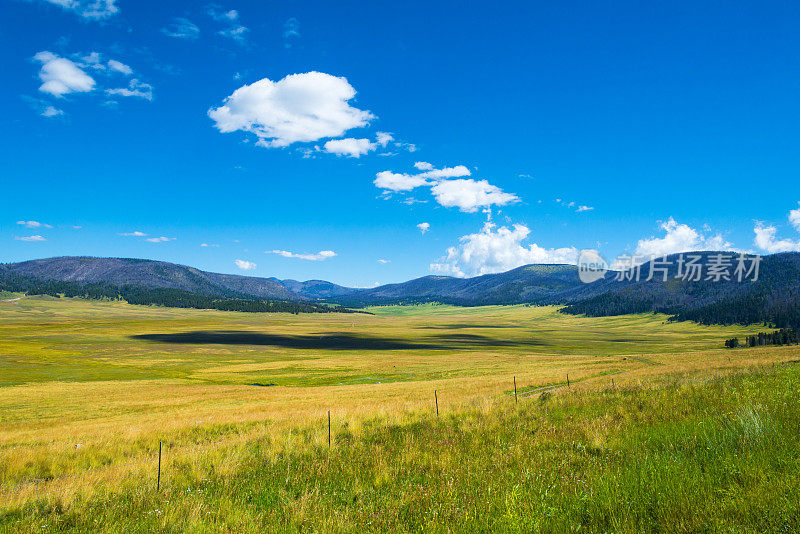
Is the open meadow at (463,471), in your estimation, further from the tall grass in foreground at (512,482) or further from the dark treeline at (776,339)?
the dark treeline at (776,339)

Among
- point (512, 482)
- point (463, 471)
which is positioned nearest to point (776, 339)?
point (463, 471)

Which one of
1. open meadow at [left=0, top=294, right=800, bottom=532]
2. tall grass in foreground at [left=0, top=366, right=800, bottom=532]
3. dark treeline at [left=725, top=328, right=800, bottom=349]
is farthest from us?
dark treeline at [left=725, top=328, right=800, bottom=349]

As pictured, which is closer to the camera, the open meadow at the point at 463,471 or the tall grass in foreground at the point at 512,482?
the tall grass in foreground at the point at 512,482

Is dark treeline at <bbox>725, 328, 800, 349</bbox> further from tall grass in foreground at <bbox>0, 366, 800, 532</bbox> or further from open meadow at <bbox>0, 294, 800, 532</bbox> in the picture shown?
tall grass in foreground at <bbox>0, 366, 800, 532</bbox>

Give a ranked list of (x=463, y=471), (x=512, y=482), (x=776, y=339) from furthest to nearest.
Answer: (x=776, y=339) < (x=463, y=471) < (x=512, y=482)

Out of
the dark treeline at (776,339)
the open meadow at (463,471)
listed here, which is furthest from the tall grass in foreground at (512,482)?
the dark treeline at (776,339)

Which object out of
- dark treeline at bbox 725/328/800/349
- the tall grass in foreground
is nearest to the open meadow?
the tall grass in foreground

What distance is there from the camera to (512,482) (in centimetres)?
681

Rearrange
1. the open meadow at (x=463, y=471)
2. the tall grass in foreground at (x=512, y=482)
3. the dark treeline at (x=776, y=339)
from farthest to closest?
1. the dark treeline at (x=776, y=339)
2. the open meadow at (x=463, y=471)
3. the tall grass in foreground at (x=512, y=482)

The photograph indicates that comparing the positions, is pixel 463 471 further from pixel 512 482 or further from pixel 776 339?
pixel 776 339

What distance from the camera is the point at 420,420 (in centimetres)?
1461

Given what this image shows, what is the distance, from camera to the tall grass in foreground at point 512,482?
16.4ft

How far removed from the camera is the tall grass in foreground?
500cm

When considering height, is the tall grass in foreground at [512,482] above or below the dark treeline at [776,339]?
above
